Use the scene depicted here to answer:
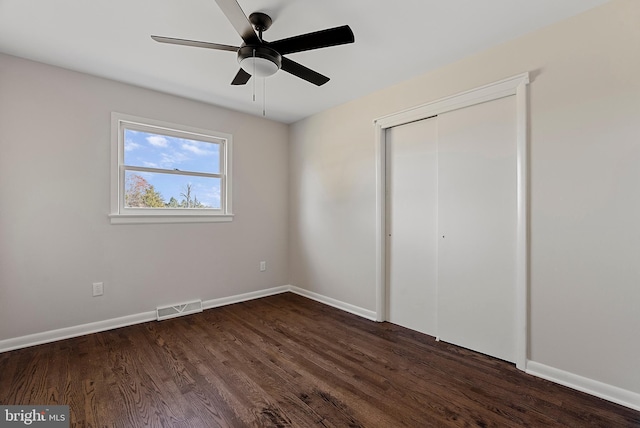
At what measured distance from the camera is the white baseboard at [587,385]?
1.76 metres

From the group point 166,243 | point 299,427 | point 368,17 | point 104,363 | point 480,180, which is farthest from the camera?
point 166,243

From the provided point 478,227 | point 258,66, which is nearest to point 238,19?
point 258,66

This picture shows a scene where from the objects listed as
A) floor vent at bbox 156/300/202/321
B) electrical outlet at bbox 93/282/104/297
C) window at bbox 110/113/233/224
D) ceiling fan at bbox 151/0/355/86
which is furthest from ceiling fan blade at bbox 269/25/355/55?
floor vent at bbox 156/300/202/321

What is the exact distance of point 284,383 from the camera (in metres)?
2.02

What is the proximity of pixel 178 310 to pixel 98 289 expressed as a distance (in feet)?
2.67

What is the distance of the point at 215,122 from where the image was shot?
12.1 feet

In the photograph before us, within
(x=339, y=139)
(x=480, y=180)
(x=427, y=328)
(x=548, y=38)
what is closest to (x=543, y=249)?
(x=480, y=180)

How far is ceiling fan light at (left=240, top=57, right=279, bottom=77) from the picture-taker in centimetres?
187

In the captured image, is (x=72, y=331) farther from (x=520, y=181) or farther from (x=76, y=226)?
(x=520, y=181)

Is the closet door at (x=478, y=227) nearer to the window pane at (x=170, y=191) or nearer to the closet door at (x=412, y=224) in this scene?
the closet door at (x=412, y=224)

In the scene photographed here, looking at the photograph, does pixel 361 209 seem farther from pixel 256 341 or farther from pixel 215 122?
pixel 215 122

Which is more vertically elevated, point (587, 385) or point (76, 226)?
point (76, 226)

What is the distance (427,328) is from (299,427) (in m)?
1.70

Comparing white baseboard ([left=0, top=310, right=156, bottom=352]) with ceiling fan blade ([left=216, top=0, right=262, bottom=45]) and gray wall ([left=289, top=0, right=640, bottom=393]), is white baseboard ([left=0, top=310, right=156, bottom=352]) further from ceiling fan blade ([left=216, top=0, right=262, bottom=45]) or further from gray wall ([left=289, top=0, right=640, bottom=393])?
gray wall ([left=289, top=0, right=640, bottom=393])
